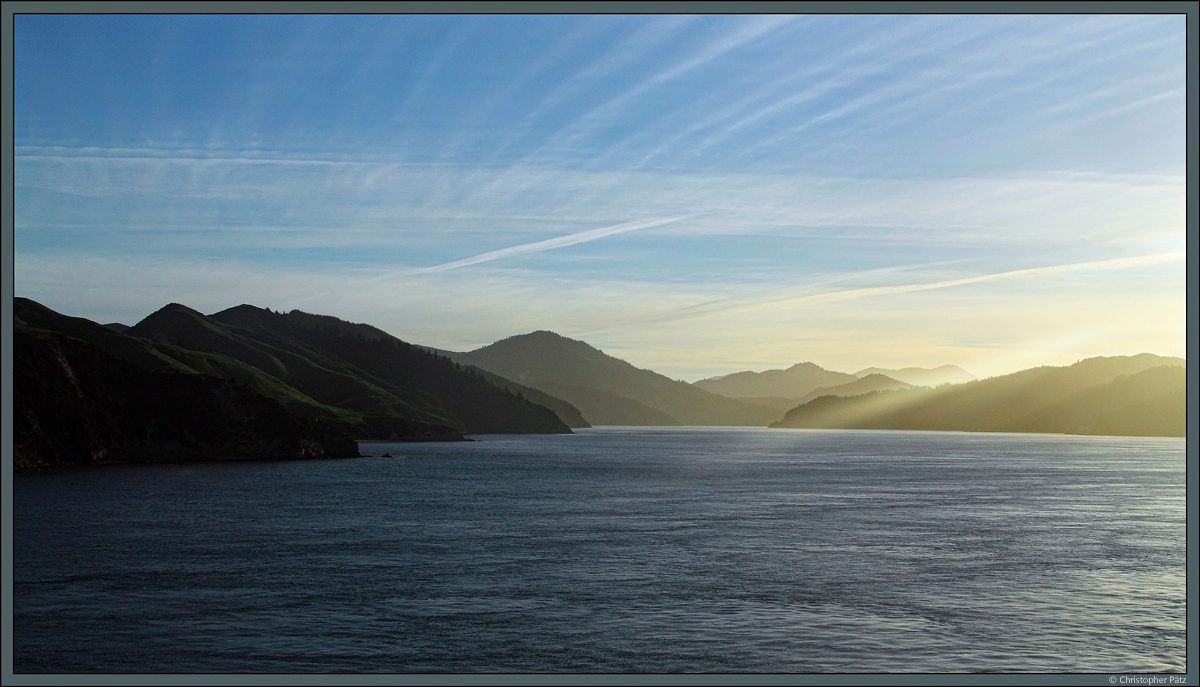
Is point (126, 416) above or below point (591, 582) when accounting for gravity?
above

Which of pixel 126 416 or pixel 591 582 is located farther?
pixel 126 416

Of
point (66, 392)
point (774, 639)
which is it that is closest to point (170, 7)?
point (774, 639)

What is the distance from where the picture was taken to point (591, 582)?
47.4m

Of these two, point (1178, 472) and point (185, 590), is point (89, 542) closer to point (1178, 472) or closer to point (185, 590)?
point (185, 590)

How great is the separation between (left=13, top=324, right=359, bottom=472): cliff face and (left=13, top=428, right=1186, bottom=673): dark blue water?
43168mm

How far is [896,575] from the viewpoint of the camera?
1989 inches

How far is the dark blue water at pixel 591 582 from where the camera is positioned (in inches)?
1344

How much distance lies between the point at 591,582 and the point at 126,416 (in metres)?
137

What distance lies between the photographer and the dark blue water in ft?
112

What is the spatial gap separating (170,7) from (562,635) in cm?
2685

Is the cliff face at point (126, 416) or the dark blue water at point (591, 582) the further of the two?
the cliff face at point (126, 416)

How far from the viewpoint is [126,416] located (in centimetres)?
15575

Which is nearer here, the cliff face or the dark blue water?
the dark blue water

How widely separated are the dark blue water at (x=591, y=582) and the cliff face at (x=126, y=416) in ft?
142
